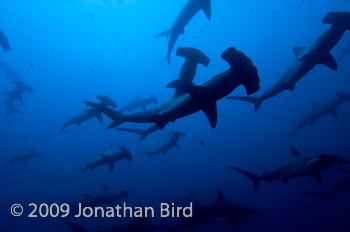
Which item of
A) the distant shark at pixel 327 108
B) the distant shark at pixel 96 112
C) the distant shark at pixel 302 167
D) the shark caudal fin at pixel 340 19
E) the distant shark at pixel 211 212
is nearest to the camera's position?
the shark caudal fin at pixel 340 19

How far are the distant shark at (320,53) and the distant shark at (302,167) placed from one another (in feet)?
5.52

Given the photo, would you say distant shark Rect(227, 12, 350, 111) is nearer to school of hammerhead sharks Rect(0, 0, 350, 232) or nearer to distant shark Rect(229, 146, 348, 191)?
school of hammerhead sharks Rect(0, 0, 350, 232)

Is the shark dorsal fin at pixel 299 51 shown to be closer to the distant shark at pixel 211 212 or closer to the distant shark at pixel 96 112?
the distant shark at pixel 211 212

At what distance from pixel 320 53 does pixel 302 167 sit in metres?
2.40

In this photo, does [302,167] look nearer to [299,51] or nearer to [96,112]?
[299,51]

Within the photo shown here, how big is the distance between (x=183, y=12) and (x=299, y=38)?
55.0 metres

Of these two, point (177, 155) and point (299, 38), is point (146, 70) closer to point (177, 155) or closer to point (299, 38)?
point (177, 155)

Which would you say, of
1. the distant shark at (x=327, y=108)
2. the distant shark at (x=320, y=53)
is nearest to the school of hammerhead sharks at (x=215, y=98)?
the distant shark at (x=320, y=53)

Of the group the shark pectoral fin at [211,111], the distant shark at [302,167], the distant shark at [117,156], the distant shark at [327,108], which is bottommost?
the distant shark at [302,167]

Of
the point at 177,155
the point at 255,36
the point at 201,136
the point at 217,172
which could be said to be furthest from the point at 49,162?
the point at 255,36

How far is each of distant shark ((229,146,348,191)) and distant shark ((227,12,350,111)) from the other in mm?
1683

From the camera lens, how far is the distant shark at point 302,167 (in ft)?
16.0

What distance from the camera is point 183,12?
7.98 meters

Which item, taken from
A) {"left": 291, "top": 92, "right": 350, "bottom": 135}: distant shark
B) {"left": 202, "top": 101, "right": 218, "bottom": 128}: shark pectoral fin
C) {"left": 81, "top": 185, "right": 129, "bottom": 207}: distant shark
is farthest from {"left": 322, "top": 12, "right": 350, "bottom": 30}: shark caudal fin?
{"left": 291, "top": 92, "right": 350, "bottom": 135}: distant shark
